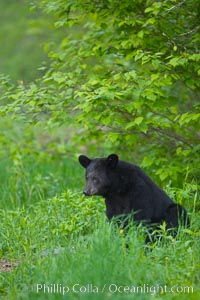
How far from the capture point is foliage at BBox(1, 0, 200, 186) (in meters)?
7.62

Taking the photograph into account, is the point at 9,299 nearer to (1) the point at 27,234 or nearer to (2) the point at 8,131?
(1) the point at 27,234

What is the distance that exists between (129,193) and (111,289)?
1.81 m

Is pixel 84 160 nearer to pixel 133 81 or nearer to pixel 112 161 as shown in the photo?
pixel 112 161

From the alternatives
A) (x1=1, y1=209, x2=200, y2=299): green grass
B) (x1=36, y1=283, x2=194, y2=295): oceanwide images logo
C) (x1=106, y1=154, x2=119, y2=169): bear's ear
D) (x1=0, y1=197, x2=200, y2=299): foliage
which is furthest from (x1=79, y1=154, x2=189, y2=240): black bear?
(x1=36, y1=283, x2=194, y2=295): oceanwide images logo

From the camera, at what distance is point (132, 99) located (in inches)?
335

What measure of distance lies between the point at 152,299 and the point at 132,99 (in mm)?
3831

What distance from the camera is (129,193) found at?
6.91m

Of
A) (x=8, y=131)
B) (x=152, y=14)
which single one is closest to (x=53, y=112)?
(x=152, y=14)

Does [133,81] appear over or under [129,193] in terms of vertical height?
over

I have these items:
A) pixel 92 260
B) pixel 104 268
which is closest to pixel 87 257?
pixel 92 260

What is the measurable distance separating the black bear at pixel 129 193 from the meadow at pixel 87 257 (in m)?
0.21

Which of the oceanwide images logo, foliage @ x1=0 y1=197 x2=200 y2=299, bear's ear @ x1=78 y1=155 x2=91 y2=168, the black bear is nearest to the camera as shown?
the oceanwide images logo

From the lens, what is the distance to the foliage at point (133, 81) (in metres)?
7.62

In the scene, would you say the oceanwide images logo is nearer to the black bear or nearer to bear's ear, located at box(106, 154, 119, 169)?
the black bear
